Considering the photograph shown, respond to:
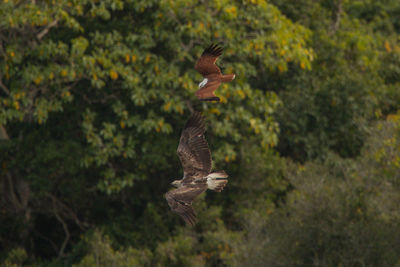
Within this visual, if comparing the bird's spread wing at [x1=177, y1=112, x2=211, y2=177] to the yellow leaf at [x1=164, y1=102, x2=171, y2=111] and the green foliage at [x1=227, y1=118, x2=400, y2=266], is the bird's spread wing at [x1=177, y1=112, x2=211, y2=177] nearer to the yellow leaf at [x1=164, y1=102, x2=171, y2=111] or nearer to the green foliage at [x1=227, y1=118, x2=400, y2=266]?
the green foliage at [x1=227, y1=118, x2=400, y2=266]

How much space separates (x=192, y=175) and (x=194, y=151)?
24 centimetres

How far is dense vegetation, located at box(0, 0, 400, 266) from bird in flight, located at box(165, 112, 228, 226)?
397cm

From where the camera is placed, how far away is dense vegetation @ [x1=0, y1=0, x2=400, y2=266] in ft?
31.0

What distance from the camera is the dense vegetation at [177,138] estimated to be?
9.46m

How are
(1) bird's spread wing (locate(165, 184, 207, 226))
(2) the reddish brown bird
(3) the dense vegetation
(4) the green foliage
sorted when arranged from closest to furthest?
(2) the reddish brown bird → (1) bird's spread wing (locate(165, 184, 207, 226)) → (4) the green foliage → (3) the dense vegetation

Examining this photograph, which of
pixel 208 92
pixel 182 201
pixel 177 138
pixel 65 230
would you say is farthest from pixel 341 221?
pixel 65 230

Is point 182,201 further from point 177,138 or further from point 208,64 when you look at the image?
point 177,138

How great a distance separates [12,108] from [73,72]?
1110 mm

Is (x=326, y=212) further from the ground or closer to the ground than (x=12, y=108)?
closer to the ground

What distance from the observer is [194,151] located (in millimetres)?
5227

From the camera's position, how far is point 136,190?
1209cm

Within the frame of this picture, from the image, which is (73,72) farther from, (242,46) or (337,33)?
(337,33)

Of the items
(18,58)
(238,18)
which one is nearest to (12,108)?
(18,58)

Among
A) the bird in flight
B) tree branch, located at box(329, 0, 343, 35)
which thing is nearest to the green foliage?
the bird in flight
